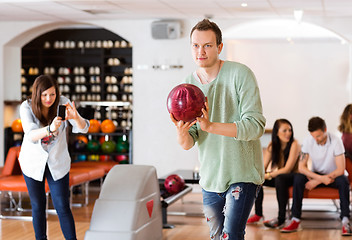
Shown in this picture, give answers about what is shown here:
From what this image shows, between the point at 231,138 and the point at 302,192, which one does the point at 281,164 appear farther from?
the point at 231,138

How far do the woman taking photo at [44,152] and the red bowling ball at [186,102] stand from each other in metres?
1.71

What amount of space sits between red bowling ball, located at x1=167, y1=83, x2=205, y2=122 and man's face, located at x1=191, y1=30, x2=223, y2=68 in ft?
0.38

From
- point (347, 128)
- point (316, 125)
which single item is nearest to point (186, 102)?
point (316, 125)

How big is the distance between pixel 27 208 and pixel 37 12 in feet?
9.07

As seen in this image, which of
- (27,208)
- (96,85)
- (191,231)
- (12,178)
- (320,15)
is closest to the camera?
(191,231)

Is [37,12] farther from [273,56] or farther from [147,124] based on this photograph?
[273,56]

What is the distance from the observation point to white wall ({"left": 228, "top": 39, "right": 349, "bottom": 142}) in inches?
477

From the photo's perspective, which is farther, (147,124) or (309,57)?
(309,57)

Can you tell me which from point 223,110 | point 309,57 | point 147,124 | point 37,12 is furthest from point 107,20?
point 223,110

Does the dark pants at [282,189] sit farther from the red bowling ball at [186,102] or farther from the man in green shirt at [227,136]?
the red bowling ball at [186,102]

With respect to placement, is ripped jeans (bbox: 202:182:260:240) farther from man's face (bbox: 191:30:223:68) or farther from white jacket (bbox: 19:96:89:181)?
white jacket (bbox: 19:96:89:181)

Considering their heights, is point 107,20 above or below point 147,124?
above

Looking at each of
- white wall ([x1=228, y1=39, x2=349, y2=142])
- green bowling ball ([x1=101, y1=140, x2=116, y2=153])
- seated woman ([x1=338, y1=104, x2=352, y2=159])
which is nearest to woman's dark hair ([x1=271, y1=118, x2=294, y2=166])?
seated woman ([x1=338, y1=104, x2=352, y2=159])

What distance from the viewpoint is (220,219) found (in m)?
2.51
